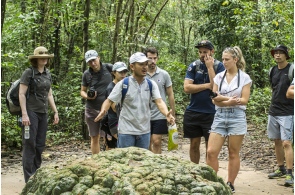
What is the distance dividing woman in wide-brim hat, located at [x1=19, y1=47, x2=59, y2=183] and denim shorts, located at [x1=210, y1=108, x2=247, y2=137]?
8.09 ft

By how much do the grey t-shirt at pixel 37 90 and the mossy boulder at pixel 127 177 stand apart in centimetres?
306

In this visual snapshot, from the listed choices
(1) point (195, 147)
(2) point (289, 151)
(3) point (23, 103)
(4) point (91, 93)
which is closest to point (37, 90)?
(3) point (23, 103)

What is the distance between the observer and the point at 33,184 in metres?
3.39

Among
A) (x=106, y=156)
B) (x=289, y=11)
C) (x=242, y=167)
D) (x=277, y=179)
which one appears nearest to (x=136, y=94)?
(x=106, y=156)

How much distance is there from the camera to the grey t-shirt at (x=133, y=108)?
5.52 metres

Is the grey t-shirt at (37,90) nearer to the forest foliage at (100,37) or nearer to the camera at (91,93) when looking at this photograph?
the forest foliage at (100,37)

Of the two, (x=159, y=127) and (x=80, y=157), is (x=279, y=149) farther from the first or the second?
(x=80, y=157)

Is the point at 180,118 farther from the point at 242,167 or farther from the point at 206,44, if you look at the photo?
the point at 206,44

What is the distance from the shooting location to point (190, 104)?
6.70 m

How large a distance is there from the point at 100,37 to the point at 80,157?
383 inches

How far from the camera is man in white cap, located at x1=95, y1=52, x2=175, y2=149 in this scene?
552 cm

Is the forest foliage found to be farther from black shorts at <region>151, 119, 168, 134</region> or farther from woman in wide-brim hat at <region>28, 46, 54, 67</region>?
black shorts at <region>151, 119, 168, 134</region>

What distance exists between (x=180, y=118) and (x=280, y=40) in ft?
13.7

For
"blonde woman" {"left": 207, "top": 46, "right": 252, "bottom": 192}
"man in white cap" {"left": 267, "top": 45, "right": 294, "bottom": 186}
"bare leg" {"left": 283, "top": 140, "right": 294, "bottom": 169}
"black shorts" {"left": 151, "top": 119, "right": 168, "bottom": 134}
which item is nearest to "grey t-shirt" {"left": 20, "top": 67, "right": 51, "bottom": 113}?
"black shorts" {"left": 151, "top": 119, "right": 168, "bottom": 134}
